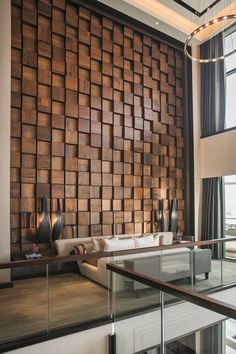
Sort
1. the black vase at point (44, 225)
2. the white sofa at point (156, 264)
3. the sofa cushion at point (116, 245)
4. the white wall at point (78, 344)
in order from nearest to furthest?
the white wall at point (78, 344)
the white sofa at point (156, 264)
the sofa cushion at point (116, 245)
the black vase at point (44, 225)

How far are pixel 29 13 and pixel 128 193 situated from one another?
13.5ft

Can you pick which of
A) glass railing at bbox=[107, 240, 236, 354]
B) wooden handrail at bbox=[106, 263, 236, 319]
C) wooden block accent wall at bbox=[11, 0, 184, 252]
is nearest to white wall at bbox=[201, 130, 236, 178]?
wooden block accent wall at bbox=[11, 0, 184, 252]

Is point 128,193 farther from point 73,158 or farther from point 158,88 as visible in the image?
point 158,88

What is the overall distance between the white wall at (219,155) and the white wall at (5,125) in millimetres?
4933

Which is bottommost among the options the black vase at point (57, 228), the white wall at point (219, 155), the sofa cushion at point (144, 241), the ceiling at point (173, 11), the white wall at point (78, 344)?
the white wall at point (78, 344)

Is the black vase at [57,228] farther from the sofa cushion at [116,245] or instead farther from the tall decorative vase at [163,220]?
the tall decorative vase at [163,220]

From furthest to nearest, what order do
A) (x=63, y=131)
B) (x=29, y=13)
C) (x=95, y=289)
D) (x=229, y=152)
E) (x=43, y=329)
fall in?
(x=229, y=152) → (x=63, y=131) → (x=29, y=13) → (x=95, y=289) → (x=43, y=329)

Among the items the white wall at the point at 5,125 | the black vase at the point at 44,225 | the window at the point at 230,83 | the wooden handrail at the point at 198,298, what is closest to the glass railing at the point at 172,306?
the wooden handrail at the point at 198,298

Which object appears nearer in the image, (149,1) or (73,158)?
(73,158)

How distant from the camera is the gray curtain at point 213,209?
22.8 ft

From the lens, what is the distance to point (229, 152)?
6711 mm

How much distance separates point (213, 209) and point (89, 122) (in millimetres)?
3804

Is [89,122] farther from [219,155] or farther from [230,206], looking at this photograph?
[230,206]

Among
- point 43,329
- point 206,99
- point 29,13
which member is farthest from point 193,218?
point 29,13
